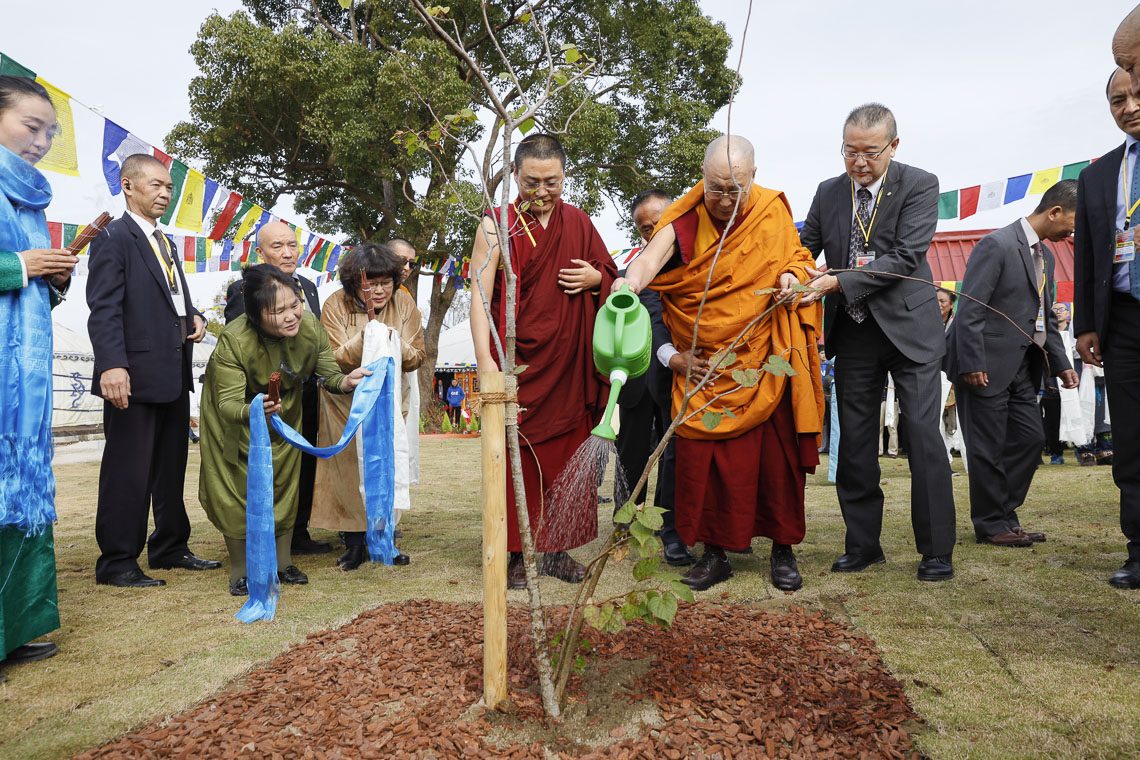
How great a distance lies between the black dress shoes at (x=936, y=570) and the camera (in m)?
3.23

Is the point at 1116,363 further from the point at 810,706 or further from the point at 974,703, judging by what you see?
the point at 810,706

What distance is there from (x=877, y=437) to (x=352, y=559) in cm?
264

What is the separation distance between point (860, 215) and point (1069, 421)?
5582mm

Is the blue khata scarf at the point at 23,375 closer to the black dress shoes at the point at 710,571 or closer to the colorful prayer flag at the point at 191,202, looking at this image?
the black dress shoes at the point at 710,571

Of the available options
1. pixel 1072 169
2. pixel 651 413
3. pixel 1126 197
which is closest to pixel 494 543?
pixel 651 413

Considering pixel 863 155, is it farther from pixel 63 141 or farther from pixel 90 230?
pixel 63 141

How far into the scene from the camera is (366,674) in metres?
2.25

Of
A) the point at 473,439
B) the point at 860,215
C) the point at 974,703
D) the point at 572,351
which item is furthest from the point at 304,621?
the point at 473,439

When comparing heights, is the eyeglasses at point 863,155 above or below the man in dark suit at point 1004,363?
above

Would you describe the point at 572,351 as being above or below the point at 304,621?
above

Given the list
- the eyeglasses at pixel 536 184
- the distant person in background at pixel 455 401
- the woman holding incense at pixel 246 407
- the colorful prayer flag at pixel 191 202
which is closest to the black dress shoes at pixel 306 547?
the woman holding incense at pixel 246 407

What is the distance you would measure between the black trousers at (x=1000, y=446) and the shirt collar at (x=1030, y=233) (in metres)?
0.67

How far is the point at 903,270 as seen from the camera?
329cm

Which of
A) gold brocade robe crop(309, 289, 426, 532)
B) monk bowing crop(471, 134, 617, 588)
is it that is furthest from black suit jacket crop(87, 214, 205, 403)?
monk bowing crop(471, 134, 617, 588)
